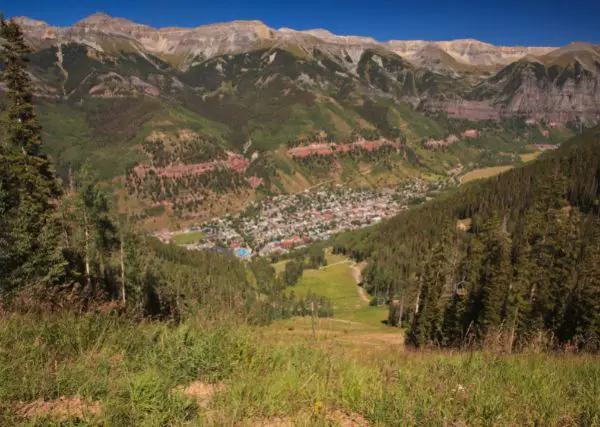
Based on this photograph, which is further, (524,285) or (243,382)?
(524,285)

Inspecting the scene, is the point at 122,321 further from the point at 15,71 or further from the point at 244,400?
the point at 15,71

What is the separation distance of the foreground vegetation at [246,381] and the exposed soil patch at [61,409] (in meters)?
0.03

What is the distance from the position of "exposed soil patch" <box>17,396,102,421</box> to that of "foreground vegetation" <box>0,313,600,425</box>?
0.10ft

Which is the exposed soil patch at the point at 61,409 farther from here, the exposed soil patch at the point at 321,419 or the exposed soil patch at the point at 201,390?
the exposed soil patch at the point at 321,419

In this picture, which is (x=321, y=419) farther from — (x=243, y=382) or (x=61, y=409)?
(x=61, y=409)

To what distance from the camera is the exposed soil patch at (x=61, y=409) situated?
16.6 ft

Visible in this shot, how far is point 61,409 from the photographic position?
5.49m

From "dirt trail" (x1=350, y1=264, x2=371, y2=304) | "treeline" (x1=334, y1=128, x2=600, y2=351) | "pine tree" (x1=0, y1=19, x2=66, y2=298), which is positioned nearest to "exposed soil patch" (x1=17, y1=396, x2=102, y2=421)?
"treeline" (x1=334, y1=128, x2=600, y2=351)

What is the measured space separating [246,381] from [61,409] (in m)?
2.85

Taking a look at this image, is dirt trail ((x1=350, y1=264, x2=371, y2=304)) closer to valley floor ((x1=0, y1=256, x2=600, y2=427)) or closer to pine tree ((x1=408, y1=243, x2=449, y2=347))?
pine tree ((x1=408, y1=243, x2=449, y2=347))

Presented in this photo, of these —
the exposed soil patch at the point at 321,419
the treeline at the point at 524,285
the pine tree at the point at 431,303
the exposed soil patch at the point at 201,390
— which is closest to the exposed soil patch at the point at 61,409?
the exposed soil patch at the point at 201,390

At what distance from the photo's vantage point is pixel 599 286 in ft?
116

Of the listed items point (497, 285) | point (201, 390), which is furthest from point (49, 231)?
point (497, 285)

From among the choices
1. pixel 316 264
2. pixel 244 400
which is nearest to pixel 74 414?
pixel 244 400
